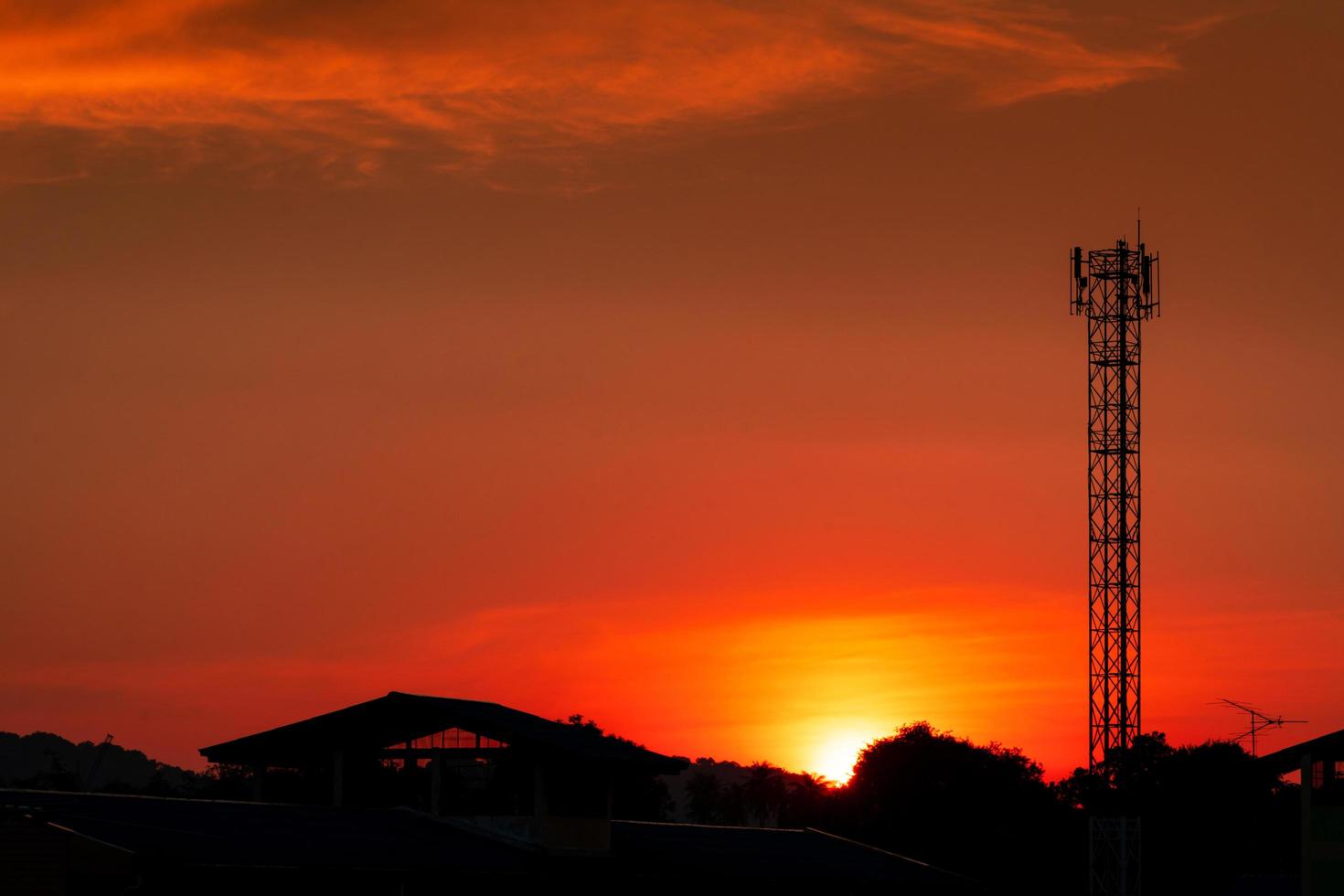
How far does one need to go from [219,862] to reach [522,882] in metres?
10.3

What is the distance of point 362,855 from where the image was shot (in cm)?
4056

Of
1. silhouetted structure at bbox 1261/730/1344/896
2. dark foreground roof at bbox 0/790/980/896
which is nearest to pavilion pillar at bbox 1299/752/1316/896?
silhouetted structure at bbox 1261/730/1344/896

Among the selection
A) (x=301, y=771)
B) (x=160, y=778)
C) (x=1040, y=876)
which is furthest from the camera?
A: (x=160, y=778)

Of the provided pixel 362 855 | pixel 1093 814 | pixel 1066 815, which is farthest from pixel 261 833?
pixel 1066 815

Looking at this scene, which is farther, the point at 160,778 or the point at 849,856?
the point at 160,778

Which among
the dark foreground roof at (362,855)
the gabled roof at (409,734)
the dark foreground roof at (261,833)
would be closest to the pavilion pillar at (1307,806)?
the dark foreground roof at (362,855)

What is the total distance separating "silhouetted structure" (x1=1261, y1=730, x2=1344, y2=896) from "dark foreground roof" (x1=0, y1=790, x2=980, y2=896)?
11592 mm

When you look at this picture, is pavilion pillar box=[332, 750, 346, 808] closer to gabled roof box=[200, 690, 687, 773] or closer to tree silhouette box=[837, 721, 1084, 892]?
gabled roof box=[200, 690, 687, 773]

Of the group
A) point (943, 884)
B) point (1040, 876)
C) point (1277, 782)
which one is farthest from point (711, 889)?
point (1277, 782)

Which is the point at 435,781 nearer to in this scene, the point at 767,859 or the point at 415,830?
the point at 415,830

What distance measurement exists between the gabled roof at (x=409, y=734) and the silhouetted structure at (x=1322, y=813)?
17.8 metres

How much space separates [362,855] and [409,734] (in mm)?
8227

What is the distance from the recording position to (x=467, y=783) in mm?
47906

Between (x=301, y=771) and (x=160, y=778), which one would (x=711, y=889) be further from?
(x=160, y=778)
